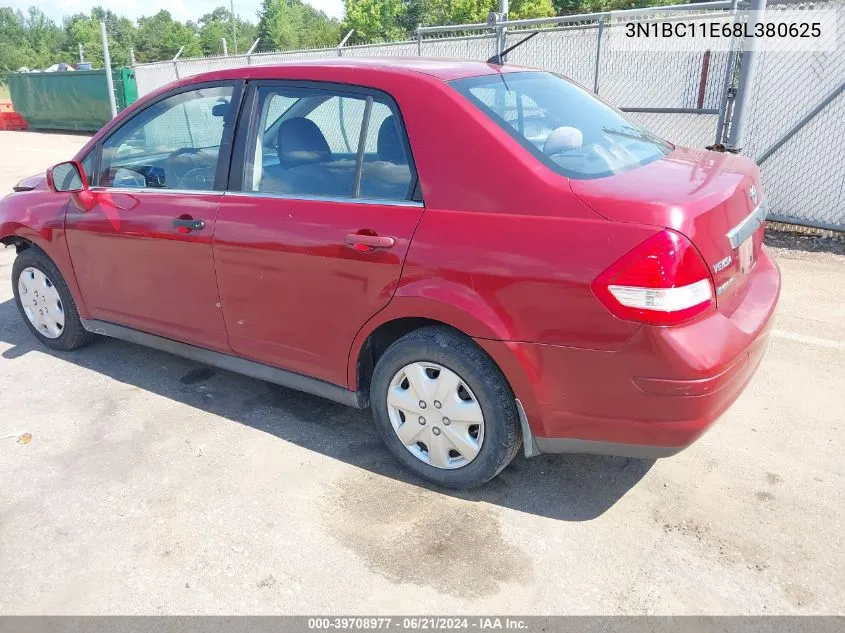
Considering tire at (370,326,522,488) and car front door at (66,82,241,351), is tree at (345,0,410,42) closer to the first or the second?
car front door at (66,82,241,351)

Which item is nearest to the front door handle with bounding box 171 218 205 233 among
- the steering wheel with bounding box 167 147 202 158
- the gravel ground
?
the steering wheel with bounding box 167 147 202 158

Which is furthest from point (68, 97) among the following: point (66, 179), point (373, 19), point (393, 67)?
point (373, 19)

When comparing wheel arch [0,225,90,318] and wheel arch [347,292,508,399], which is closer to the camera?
wheel arch [347,292,508,399]

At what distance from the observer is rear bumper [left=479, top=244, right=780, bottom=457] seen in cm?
242

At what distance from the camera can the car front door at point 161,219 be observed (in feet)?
11.7

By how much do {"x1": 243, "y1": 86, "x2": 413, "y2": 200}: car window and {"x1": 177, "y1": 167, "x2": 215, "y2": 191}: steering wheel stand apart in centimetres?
26

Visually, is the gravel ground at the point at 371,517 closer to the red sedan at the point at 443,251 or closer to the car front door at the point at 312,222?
the red sedan at the point at 443,251

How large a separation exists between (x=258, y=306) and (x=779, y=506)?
253cm

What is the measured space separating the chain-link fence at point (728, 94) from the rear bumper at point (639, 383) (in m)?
4.46

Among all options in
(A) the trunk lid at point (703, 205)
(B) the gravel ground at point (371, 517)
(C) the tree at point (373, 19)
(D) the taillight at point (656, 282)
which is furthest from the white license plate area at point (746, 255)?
(C) the tree at point (373, 19)

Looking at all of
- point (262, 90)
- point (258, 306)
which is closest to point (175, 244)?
point (258, 306)

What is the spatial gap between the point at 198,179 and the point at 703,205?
250cm

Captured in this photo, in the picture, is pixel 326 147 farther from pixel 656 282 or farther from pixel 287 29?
pixel 287 29

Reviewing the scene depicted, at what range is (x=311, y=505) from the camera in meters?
3.03
